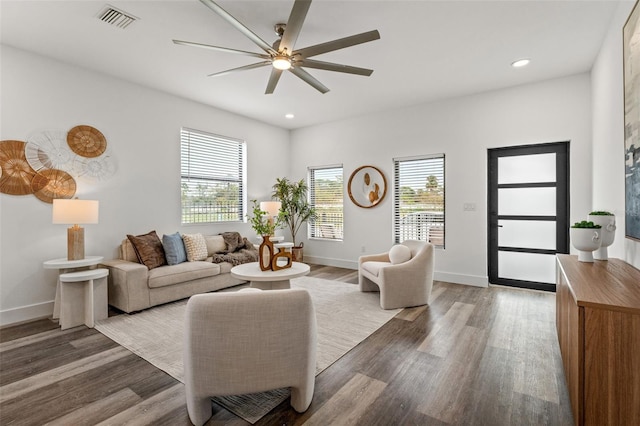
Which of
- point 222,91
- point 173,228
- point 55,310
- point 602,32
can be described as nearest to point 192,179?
point 173,228

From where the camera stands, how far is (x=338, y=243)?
6.20 m

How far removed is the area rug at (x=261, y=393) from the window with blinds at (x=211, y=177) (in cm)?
181

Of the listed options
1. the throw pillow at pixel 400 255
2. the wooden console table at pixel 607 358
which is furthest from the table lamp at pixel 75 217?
the wooden console table at pixel 607 358

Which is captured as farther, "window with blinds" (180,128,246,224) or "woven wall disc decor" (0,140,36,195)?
"window with blinds" (180,128,246,224)

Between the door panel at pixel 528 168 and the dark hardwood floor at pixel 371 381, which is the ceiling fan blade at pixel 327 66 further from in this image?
the door panel at pixel 528 168

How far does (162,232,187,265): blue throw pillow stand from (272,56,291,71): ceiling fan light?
2.70 m

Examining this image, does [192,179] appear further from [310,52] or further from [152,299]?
[310,52]

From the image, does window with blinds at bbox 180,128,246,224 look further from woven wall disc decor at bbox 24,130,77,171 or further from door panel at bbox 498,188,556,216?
door panel at bbox 498,188,556,216

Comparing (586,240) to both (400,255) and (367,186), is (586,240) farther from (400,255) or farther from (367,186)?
(367,186)

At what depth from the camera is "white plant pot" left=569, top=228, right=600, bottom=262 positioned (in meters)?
2.27

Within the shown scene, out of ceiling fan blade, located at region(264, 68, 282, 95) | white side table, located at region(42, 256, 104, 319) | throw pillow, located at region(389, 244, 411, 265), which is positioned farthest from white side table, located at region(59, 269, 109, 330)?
throw pillow, located at region(389, 244, 411, 265)

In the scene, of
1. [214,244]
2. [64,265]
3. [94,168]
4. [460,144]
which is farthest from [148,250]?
[460,144]

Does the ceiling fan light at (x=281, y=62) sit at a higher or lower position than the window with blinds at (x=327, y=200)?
higher

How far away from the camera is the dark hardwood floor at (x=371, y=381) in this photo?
177 centimetres
